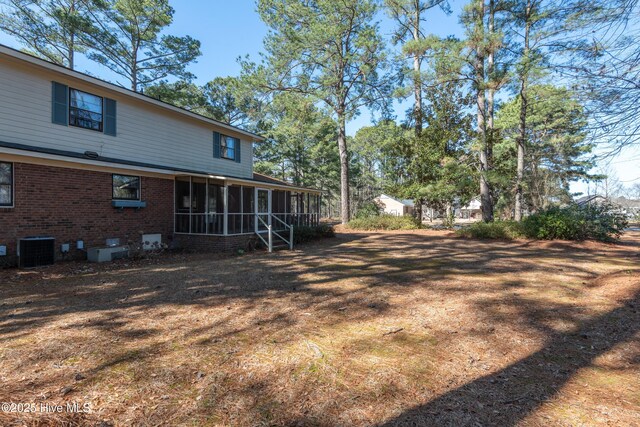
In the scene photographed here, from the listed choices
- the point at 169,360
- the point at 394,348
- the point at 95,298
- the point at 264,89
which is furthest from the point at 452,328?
the point at 264,89

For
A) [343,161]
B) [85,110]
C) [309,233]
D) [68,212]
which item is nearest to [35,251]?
[68,212]

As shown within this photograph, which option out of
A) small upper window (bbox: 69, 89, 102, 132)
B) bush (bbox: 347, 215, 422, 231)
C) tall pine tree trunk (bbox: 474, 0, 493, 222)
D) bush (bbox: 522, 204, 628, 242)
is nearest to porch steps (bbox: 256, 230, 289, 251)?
small upper window (bbox: 69, 89, 102, 132)

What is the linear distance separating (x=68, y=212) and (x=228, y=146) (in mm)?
8026

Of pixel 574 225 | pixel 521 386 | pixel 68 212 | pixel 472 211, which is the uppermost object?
pixel 472 211

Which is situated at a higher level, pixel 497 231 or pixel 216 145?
pixel 216 145

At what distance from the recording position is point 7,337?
136 inches

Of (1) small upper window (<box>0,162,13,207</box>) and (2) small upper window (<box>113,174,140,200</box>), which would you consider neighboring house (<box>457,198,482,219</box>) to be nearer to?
(2) small upper window (<box>113,174,140,200</box>)

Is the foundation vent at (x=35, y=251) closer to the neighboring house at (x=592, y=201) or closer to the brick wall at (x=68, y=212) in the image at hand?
the brick wall at (x=68, y=212)

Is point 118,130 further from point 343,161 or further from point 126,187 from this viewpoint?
point 343,161

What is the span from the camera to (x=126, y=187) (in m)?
10.2

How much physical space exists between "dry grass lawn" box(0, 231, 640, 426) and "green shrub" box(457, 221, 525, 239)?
749 cm

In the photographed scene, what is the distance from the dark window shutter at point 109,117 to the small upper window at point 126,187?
65.7 inches

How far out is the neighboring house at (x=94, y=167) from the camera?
25.9 feet

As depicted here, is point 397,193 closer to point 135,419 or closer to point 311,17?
point 311,17
